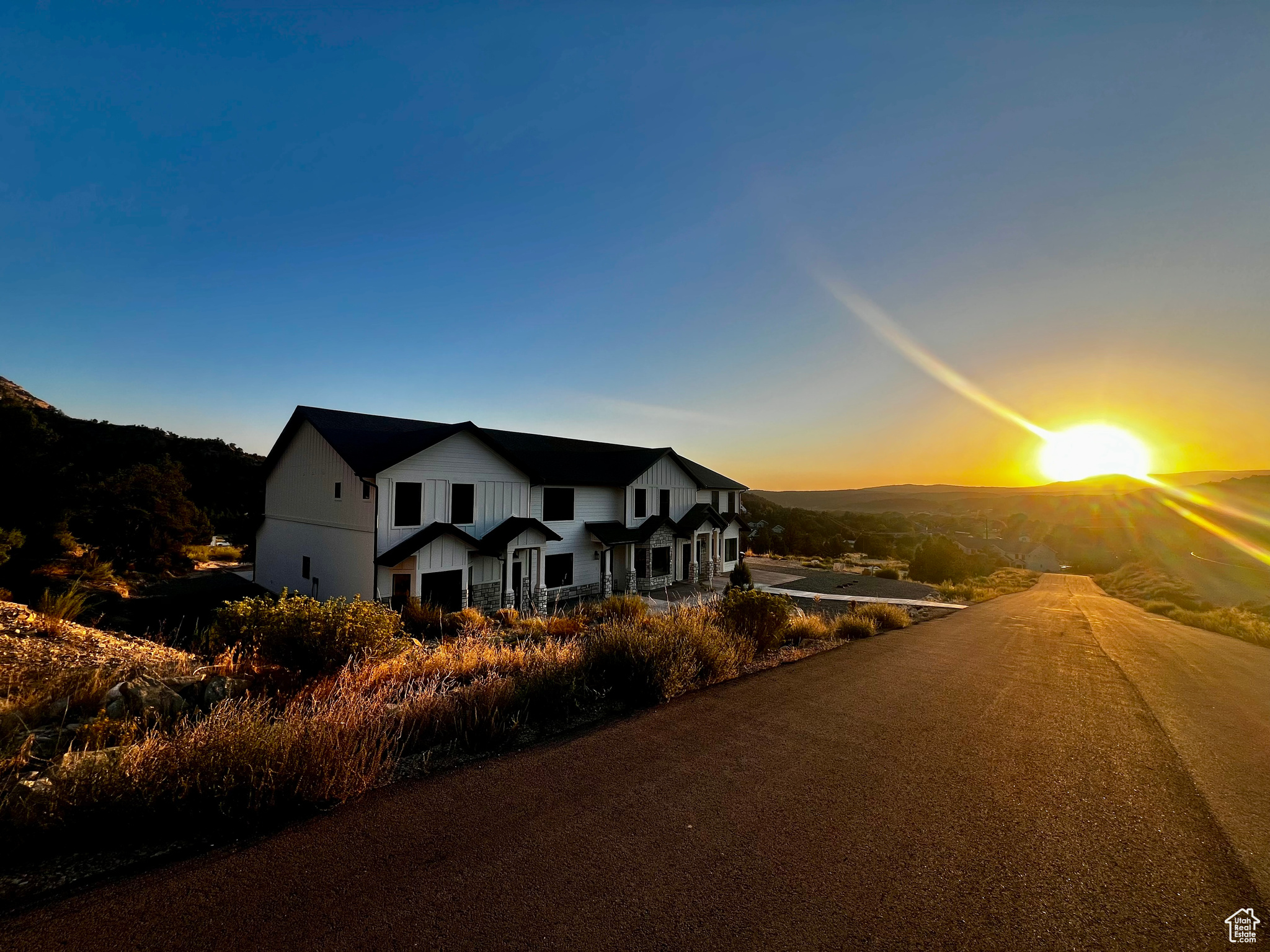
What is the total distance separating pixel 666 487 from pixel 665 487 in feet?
0.15

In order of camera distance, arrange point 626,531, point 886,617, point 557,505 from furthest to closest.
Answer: point 626,531 < point 557,505 < point 886,617

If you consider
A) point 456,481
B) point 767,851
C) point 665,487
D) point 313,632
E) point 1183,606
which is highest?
point 665,487

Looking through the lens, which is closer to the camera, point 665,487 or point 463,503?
point 463,503

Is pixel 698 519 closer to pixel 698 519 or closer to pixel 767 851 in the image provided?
pixel 698 519

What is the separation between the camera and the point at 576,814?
3457mm

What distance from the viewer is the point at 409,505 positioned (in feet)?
55.3

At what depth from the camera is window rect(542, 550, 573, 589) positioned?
2155cm

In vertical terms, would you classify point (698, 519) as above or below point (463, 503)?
below

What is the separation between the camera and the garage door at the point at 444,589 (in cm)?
1689

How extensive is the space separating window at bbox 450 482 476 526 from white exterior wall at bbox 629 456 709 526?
7620 mm

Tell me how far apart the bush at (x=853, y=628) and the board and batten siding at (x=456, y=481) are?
1253cm

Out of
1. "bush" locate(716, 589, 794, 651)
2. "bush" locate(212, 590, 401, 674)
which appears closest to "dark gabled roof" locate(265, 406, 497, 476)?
"bush" locate(212, 590, 401, 674)

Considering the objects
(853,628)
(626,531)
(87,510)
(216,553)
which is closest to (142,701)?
(853,628)

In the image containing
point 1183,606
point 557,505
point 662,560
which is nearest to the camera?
point 557,505
